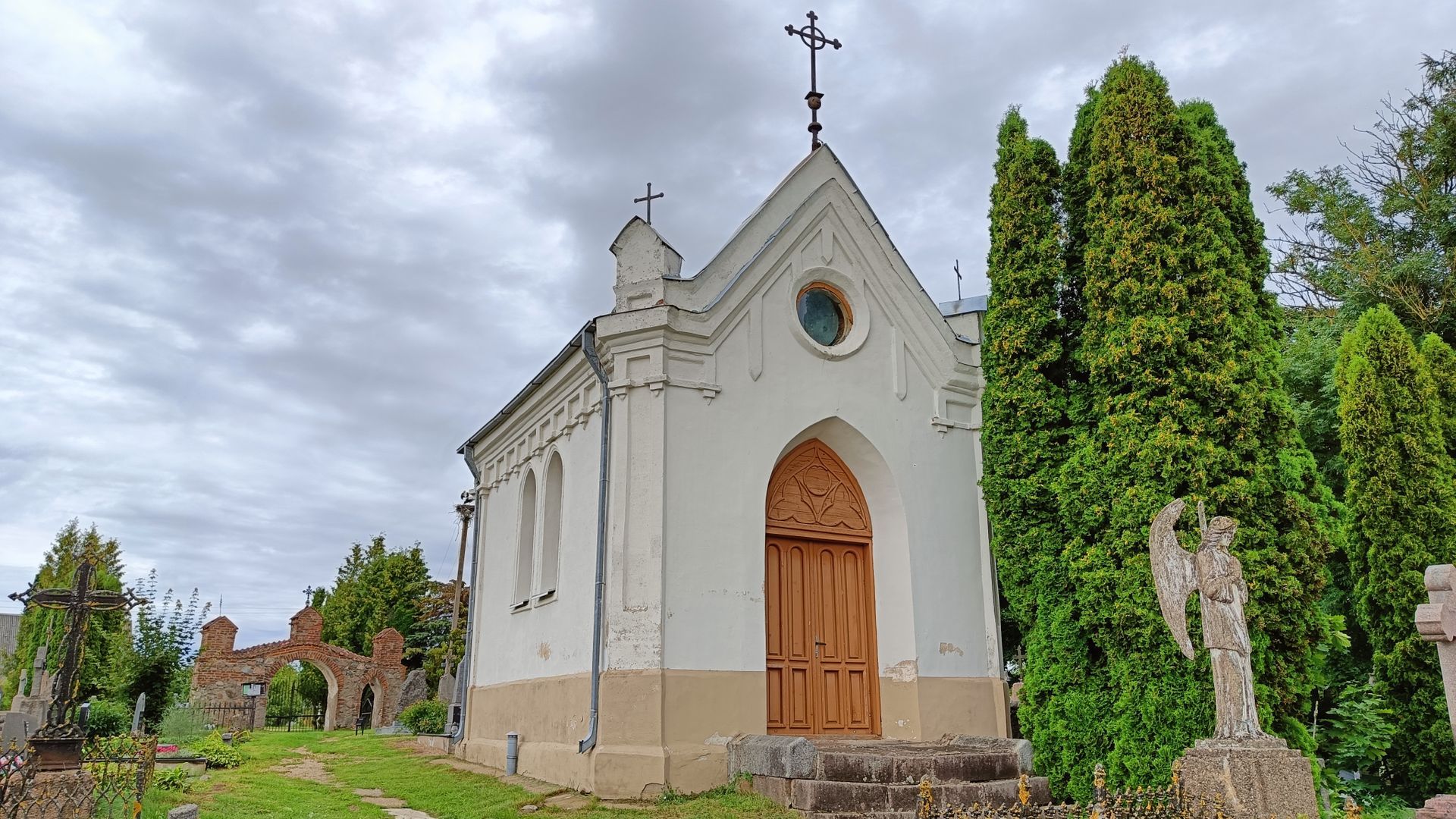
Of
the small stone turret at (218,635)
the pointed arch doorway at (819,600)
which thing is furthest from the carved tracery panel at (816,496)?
the small stone turret at (218,635)

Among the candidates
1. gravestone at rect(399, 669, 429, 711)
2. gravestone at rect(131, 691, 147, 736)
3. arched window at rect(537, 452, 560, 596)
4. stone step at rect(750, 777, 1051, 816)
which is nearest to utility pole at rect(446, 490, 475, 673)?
gravestone at rect(399, 669, 429, 711)

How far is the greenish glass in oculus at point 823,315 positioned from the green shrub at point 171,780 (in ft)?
32.5

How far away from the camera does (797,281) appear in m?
12.8

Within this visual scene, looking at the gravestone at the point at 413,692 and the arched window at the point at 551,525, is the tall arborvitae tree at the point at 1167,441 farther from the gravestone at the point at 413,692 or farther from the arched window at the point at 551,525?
the gravestone at the point at 413,692

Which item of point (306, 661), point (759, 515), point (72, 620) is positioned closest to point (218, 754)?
point (72, 620)

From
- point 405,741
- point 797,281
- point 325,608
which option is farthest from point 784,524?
point 325,608

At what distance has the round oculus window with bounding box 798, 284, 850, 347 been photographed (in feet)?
42.3

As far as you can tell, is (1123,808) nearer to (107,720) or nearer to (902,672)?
(902,672)

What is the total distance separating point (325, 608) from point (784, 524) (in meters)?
41.4

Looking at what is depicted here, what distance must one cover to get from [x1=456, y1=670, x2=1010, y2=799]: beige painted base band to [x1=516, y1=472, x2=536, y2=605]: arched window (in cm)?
237

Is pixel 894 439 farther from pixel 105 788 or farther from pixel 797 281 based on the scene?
pixel 105 788

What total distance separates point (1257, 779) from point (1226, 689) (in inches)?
28.7

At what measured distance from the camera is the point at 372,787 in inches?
514

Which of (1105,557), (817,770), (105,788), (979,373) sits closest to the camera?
(817,770)
